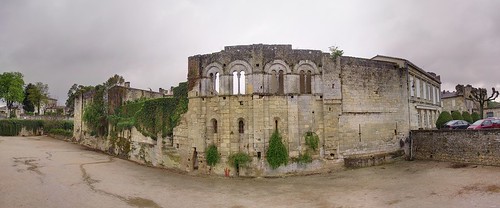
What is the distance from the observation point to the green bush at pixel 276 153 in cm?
1880

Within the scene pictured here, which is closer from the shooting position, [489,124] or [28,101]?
[489,124]

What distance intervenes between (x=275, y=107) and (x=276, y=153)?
9.03 ft

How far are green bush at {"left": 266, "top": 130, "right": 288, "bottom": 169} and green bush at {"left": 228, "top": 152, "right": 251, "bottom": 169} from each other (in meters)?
1.26

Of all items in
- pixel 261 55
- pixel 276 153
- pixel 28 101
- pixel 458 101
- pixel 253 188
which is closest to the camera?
pixel 253 188

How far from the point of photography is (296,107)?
19.5 meters

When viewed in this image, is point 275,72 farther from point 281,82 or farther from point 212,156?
point 212,156

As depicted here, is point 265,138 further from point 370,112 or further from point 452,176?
point 452,176

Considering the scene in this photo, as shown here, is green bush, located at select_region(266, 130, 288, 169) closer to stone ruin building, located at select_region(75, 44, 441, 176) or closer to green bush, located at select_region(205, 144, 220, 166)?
stone ruin building, located at select_region(75, 44, 441, 176)

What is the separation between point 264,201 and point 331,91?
885cm

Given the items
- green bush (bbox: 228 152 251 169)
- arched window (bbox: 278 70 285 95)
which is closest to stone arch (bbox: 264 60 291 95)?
arched window (bbox: 278 70 285 95)

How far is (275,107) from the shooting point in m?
19.3

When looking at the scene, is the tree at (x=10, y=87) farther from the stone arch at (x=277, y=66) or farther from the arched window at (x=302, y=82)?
the arched window at (x=302, y=82)

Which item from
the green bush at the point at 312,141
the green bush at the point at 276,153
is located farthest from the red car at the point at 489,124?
the green bush at the point at 276,153

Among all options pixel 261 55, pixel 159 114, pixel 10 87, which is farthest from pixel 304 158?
pixel 10 87
